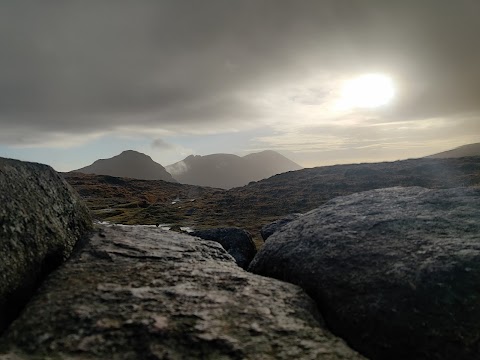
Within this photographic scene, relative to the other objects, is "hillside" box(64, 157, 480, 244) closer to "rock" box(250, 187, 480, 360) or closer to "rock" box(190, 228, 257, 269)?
"rock" box(190, 228, 257, 269)

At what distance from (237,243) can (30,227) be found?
54.9 feet

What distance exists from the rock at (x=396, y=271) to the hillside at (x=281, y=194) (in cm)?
5077

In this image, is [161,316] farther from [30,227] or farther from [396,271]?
[396,271]

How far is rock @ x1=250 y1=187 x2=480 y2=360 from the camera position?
7207mm

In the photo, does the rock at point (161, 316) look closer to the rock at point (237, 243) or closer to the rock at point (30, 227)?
the rock at point (30, 227)

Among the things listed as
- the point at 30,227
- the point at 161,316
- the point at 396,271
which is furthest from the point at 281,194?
the point at 161,316

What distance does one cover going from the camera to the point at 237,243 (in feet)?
78.7

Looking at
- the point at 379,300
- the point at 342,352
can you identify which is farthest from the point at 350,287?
the point at 342,352

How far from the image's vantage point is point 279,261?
10586mm

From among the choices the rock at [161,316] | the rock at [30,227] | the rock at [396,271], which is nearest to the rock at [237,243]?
the rock at [396,271]

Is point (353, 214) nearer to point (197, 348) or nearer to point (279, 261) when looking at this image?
point (279, 261)

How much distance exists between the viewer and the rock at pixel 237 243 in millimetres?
23312

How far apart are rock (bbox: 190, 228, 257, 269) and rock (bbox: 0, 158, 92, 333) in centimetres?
1354

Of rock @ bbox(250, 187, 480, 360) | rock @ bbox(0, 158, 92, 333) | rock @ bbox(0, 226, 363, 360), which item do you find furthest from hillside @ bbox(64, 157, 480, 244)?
rock @ bbox(0, 226, 363, 360)
